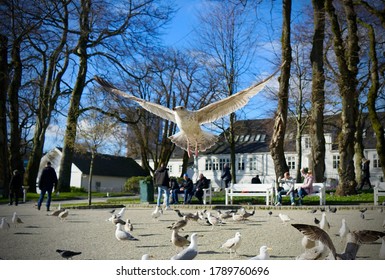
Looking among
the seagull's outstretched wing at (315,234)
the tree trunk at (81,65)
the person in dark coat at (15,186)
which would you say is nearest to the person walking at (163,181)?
the tree trunk at (81,65)

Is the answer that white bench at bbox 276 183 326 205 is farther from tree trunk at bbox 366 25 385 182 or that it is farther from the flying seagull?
the flying seagull

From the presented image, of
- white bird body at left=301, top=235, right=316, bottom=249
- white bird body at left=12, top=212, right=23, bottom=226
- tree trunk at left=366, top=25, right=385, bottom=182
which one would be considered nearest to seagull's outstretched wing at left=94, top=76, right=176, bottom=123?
white bird body at left=12, top=212, right=23, bottom=226

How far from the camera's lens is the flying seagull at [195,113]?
482 centimetres

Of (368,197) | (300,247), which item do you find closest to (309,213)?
(368,197)

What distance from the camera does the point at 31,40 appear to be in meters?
4.84

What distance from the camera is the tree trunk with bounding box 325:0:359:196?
704cm

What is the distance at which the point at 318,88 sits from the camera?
7.55 m

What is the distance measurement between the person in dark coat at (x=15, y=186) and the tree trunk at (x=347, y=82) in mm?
5241

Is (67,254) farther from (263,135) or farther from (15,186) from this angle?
(263,135)

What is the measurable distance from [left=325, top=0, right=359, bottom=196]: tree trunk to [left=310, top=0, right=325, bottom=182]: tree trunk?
0.24m

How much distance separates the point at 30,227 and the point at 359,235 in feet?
11.3

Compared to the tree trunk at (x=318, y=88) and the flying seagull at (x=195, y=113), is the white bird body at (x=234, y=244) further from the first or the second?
the tree trunk at (x=318, y=88)

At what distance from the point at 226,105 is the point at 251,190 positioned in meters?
2.77

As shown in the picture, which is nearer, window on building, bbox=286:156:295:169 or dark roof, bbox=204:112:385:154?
dark roof, bbox=204:112:385:154
